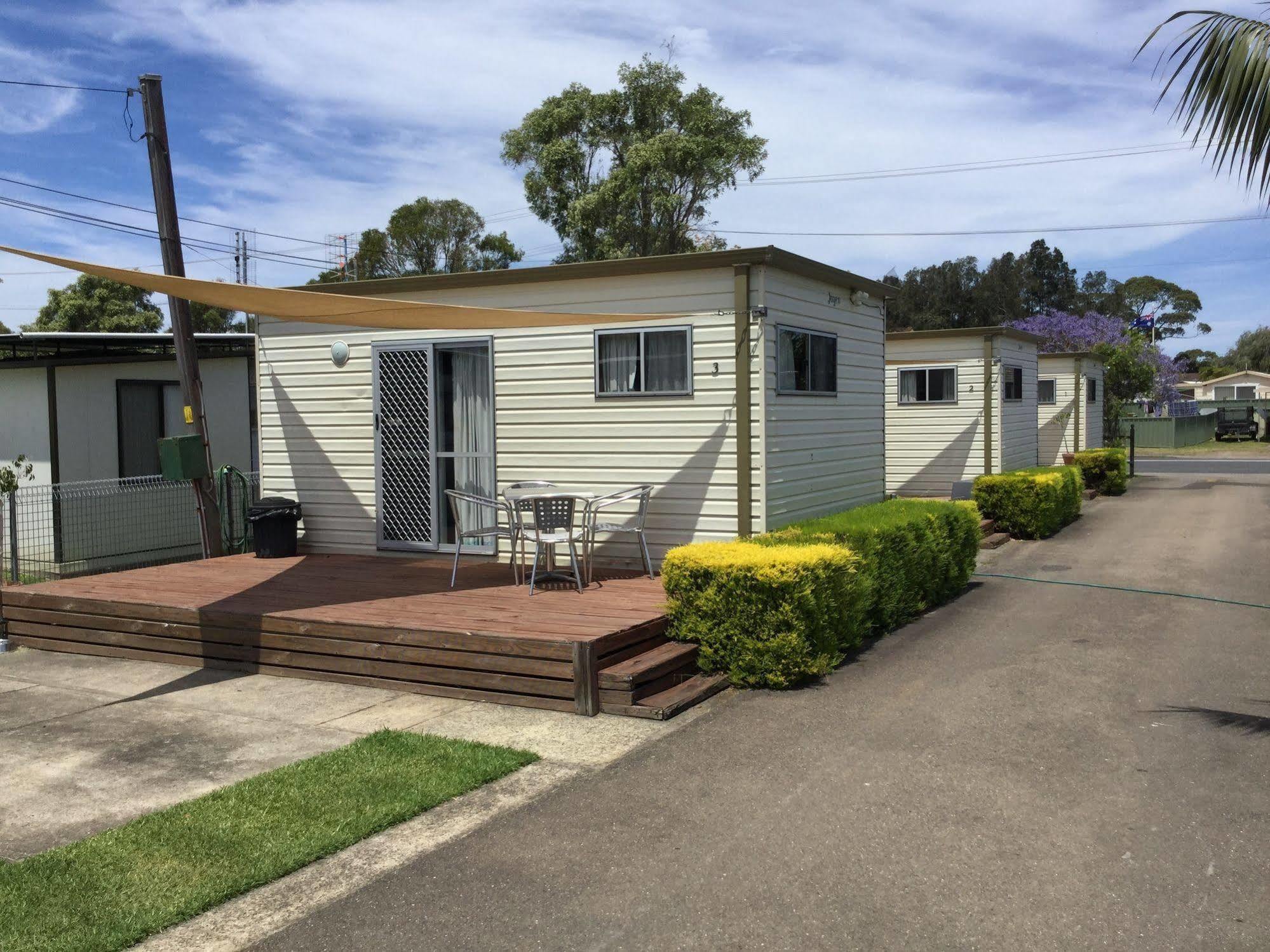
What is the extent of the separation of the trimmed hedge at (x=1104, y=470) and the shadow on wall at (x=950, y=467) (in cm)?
397

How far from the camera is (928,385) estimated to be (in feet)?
55.2

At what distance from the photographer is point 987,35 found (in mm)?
13617

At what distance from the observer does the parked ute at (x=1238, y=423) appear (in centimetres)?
3884

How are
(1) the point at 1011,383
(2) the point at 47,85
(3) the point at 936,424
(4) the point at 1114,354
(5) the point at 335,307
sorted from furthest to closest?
(4) the point at 1114,354, (1) the point at 1011,383, (3) the point at 936,424, (2) the point at 47,85, (5) the point at 335,307

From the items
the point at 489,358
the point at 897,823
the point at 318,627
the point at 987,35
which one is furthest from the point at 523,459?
the point at 987,35

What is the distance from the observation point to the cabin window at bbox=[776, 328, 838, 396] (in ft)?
27.9

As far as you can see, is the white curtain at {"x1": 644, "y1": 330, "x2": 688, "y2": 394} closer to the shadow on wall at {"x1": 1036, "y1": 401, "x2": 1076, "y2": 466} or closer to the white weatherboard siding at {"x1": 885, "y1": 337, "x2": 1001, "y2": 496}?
the white weatherboard siding at {"x1": 885, "y1": 337, "x2": 1001, "y2": 496}

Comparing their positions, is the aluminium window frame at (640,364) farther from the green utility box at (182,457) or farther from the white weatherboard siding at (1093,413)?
the white weatherboard siding at (1093,413)

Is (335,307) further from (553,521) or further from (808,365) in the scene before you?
(808,365)

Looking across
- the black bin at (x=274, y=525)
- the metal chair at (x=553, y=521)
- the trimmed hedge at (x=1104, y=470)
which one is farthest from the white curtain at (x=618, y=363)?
the trimmed hedge at (x=1104, y=470)

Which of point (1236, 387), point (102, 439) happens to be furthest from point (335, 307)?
point (1236, 387)

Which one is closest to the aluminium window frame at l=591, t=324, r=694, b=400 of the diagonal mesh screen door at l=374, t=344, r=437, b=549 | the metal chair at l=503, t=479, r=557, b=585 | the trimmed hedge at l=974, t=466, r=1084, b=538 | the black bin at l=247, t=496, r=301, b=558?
the metal chair at l=503, t=479, r=557, b=585

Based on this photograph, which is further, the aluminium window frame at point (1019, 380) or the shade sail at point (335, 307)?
the aluminium window frame at point (1019, 380)

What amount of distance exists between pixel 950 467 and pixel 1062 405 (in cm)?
721
